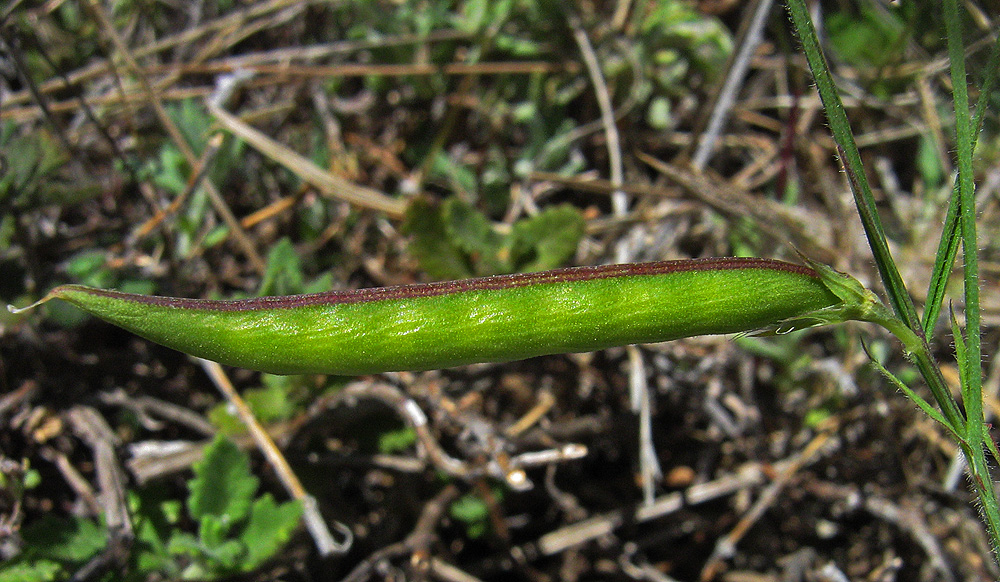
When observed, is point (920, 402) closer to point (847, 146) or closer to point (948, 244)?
point (948, 244)

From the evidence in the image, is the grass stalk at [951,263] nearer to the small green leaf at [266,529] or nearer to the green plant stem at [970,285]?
the green plant stem at [970,285]

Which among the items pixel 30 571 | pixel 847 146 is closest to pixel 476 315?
pixel 847 146

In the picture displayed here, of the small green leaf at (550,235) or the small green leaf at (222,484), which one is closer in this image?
the small green leaf at (222,484)

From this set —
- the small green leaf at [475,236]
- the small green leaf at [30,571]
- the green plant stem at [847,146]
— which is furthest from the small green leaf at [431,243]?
the green plant stem at [847,146]

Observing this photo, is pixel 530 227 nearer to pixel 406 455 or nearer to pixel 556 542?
pixel 406 455

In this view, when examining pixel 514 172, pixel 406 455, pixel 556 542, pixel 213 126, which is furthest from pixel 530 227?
pixel 213 126

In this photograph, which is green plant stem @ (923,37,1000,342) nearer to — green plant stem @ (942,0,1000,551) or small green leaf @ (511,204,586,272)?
green plant stem @ (942,0,1000,551)
